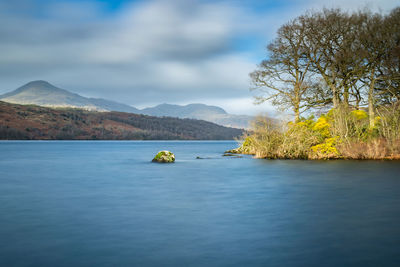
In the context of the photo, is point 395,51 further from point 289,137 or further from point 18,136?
point 18,136

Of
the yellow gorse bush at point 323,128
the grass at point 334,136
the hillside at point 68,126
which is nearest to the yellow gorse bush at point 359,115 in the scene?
the grass at point 334,136

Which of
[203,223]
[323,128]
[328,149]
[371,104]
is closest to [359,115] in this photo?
[371,104]

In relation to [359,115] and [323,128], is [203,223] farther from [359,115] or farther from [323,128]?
[359,115]

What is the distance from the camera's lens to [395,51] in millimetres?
32344

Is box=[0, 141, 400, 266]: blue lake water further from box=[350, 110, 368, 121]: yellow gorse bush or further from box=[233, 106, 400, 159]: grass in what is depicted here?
box=[350, 110, 368, 121]: yellow gorse bush

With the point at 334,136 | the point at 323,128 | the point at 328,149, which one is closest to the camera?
the point at 334,136

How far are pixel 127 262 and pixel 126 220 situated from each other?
3888 mm

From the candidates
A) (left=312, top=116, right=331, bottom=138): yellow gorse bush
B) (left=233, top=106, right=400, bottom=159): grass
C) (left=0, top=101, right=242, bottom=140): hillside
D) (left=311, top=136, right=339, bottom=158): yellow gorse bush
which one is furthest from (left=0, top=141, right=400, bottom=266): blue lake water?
(left=0, top=101, right=242, bottom=140): hillside

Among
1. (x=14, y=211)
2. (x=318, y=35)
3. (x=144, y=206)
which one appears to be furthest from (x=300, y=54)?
(x=14, y=211)

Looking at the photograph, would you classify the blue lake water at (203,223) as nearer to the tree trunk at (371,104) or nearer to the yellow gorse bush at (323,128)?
the yellow gorse bush at (323,128)

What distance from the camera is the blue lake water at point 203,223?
24.5 feet

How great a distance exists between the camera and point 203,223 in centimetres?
1054

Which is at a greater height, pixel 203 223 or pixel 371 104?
pixel 371 104

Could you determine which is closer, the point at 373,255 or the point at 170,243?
the point at 373,255
